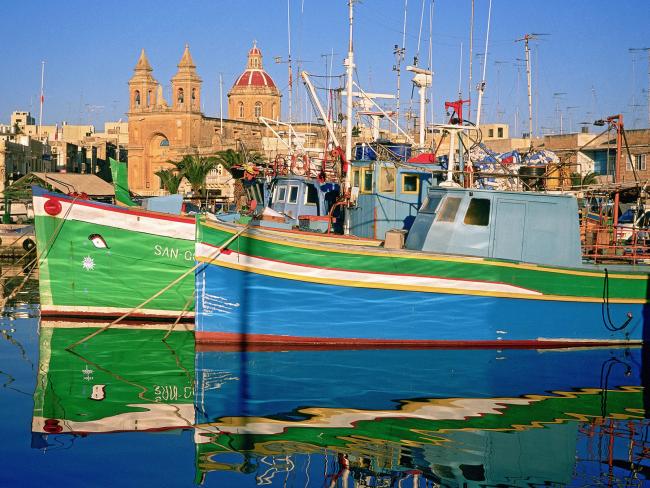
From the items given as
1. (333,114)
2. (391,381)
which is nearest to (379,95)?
(333,114)

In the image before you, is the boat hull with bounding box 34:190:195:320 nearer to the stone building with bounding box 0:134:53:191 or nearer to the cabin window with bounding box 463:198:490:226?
the cabin window with bounding box 463:198:490:226

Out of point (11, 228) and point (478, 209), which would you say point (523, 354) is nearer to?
point (478, 209)

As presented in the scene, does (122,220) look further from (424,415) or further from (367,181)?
(424,415)

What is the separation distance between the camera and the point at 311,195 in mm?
22859

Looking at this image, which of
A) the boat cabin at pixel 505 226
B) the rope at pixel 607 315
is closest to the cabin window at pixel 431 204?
the boat cabin at pixel 505 226

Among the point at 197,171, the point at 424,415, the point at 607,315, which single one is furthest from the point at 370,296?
the point at 197,171

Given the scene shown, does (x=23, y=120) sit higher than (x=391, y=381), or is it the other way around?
(x=23, y=120)

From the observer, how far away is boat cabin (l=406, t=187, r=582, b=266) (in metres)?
17.4

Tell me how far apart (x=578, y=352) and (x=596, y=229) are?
3.22m

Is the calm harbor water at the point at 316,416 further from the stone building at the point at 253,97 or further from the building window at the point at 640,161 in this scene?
the stone building at the point at 253,97

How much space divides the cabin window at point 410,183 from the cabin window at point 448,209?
2828mm

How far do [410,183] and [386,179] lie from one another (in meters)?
0.60

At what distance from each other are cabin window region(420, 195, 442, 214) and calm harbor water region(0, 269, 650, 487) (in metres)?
3.09

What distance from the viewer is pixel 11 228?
133ft
